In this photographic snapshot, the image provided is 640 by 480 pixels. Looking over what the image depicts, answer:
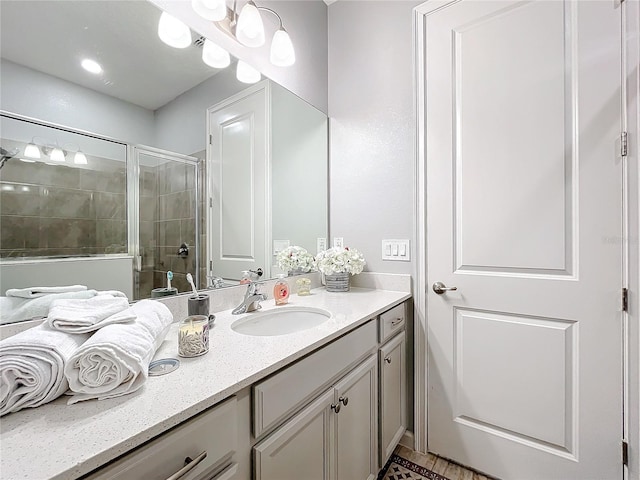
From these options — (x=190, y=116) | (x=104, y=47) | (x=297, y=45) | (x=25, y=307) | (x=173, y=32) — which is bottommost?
(x=25, y=307)

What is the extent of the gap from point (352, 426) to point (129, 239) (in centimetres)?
104

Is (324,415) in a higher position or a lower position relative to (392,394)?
higher

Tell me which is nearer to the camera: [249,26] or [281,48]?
[249,26]

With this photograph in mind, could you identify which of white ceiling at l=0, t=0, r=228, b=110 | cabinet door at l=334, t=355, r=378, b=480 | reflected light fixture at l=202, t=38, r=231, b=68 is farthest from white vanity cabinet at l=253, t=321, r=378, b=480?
reflected light fixture at l=202, t=38, r=231, b=68

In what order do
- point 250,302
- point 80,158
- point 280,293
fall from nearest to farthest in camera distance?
point 80,158 → point 250,302 → point 280,293

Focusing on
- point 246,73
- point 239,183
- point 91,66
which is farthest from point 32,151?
point 246,73

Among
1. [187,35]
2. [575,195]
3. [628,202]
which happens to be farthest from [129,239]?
[628,202]

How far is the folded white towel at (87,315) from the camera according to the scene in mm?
628

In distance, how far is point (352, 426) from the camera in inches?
42.6

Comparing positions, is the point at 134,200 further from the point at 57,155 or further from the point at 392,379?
the point at 392,379

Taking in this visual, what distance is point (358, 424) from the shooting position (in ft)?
3.67

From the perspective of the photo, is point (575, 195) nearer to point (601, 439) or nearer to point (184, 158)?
point (601, 439)

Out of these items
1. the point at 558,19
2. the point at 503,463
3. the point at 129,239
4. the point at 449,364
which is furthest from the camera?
the point at 449,364

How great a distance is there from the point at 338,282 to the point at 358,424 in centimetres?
73
